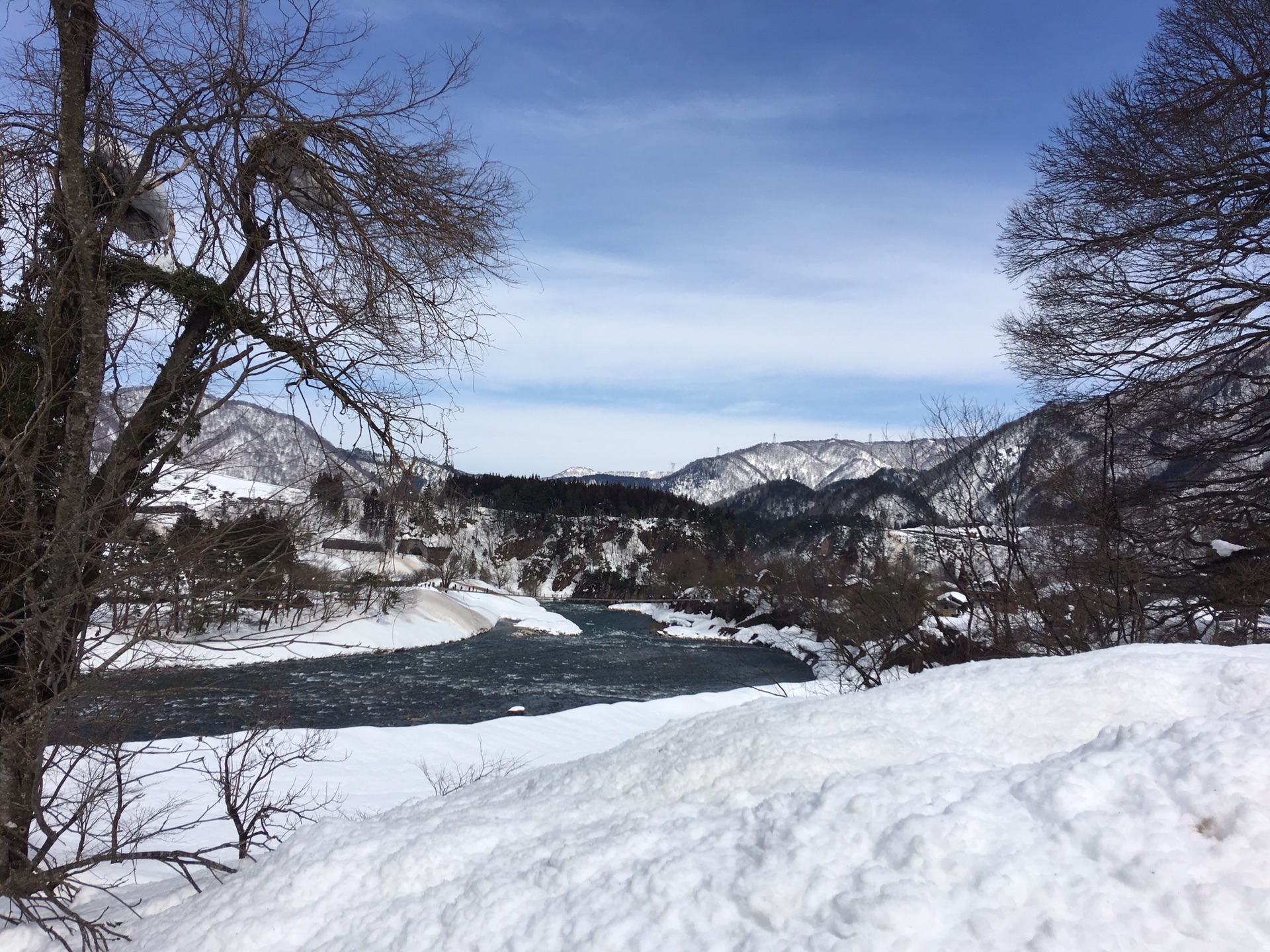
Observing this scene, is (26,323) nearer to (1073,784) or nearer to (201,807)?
(1073,784)

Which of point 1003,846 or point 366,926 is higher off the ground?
point 1003,846

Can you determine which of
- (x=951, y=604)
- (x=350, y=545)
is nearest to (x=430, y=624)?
(x=951, y=604)

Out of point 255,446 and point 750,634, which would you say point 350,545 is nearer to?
point 255,446

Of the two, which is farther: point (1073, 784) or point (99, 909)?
point (99, 909)

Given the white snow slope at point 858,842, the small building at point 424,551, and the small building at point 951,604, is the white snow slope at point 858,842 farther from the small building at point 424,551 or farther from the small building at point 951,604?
the small building at point 951,604

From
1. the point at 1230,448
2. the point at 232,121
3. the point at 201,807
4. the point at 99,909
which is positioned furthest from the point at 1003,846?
the point at 201,807

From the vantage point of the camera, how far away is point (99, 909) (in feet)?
15.0

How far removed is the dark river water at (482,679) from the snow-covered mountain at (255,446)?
3.09 m

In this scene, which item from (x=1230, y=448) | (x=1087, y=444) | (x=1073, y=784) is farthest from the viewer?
(x=1087, y=444)

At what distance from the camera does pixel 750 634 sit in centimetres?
4322

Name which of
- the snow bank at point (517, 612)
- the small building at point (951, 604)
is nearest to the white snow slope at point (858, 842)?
the small building at point (951, 604)

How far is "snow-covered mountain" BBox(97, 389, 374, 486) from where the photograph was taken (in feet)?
11.5

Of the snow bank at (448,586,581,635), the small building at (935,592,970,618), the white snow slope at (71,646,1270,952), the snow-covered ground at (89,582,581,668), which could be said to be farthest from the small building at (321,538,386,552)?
the snow bank at (448,586,581,635)

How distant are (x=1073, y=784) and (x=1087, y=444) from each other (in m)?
7.72
